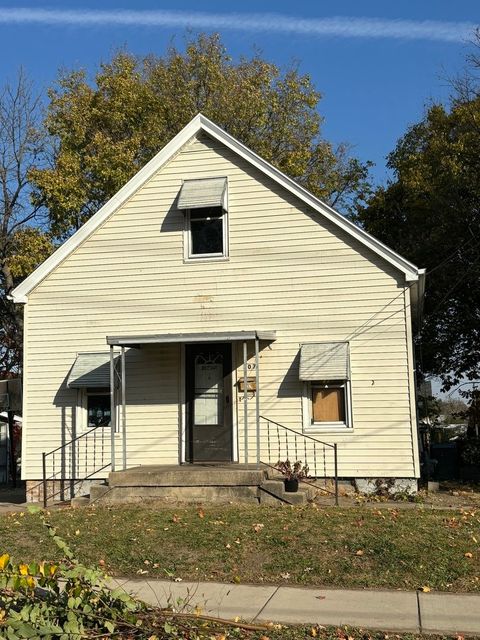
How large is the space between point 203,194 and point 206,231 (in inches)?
30.8

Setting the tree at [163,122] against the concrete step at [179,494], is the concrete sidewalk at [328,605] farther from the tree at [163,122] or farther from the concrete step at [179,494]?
the tree at [163,122]

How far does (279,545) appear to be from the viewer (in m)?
8.53

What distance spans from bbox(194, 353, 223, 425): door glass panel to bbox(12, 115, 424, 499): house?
0.09 ft

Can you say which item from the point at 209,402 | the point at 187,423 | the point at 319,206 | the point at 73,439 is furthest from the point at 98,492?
the point at 319,206

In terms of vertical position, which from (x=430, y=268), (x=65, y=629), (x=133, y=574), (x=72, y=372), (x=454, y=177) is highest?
(x=454, y=177)

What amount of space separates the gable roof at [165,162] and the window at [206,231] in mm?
1189

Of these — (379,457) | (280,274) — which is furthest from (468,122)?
(379,457)

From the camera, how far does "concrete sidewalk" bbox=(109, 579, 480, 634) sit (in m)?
6.15

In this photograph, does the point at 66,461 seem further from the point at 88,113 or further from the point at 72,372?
the point at 88,113

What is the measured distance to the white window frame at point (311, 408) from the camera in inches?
510

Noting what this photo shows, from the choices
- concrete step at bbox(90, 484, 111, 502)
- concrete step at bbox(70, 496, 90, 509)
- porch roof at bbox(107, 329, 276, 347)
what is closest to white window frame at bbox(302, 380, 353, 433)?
porch roof at bbox(107, 329, 276, 347)

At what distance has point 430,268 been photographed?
21734mm

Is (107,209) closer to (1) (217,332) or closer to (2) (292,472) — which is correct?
(1) (217,332)

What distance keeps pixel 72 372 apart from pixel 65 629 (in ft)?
30.5
